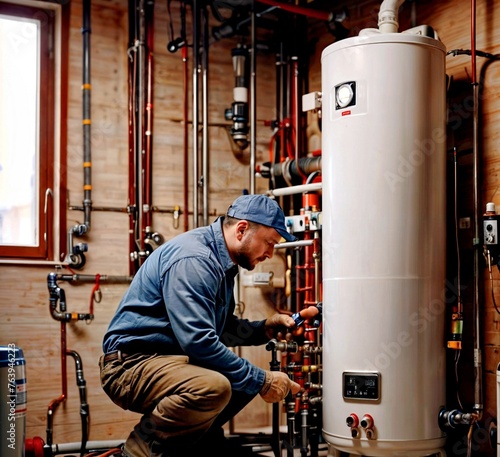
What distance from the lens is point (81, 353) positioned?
13.9 feet

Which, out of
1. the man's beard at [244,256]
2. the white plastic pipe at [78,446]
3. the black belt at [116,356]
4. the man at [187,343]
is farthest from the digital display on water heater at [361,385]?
the white plastic pipe at [78,446]

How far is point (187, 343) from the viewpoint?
288 cm

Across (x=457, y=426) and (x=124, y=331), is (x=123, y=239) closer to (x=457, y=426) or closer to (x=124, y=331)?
(x=124, y=331)

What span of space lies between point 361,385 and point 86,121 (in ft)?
7.05

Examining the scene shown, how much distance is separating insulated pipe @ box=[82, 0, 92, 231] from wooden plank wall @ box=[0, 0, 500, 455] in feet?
0.17

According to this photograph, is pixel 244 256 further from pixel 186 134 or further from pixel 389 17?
pixel 186 134

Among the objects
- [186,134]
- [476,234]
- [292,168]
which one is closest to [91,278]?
[186,134]

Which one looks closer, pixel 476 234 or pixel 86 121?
pixel 476 234

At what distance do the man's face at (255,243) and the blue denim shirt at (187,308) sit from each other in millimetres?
62

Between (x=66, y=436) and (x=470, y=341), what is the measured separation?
222 centimetres

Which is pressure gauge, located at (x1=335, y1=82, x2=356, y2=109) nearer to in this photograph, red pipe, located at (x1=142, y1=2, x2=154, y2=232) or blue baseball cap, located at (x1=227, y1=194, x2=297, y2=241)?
blue baseball cap, located at (x1=227, y1=194, x2=297, y2=241)

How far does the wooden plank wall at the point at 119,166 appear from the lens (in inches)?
149

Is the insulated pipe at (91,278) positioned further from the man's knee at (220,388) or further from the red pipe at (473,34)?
the red pipe at (473,34)

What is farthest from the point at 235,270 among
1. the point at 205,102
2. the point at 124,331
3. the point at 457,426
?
the point at 205,102
